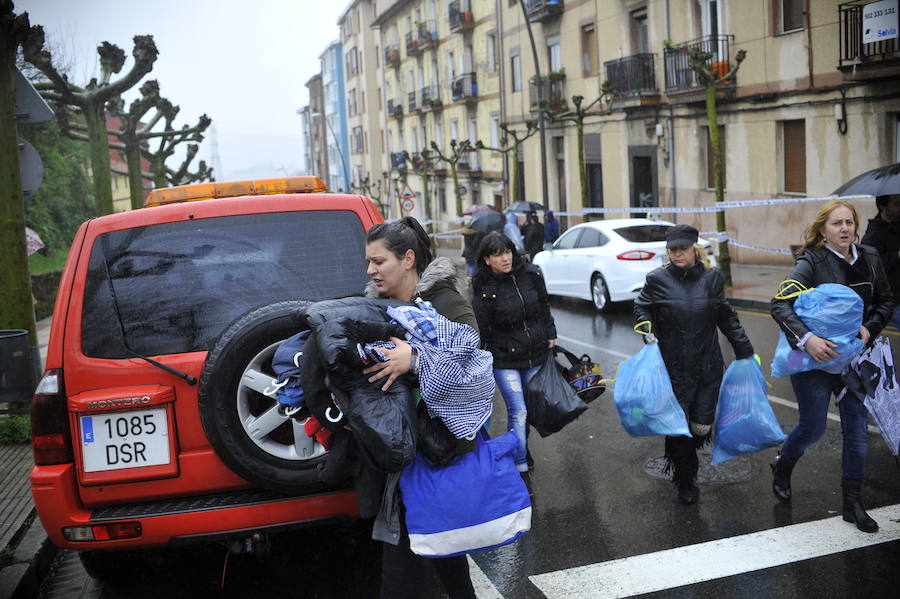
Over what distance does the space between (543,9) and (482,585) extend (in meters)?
29.5

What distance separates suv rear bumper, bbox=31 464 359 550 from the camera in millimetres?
3820

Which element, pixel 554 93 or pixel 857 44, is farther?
pixel 554 93

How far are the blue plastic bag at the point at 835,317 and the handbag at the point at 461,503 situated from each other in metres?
2.54

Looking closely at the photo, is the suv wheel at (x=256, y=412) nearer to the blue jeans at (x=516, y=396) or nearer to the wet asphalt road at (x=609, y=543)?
the wet asphalt road at (x=609, y=543)

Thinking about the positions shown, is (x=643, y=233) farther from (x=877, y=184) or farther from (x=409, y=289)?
(x=409, y=289)

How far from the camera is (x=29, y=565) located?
4770 millimetres

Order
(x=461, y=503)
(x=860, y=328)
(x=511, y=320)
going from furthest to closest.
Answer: (x=511, y=320)
(x=860, y=328)
(x=461, y=503)

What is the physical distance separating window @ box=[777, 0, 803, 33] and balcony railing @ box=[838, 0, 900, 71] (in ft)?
6.06

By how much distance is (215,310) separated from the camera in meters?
4.06

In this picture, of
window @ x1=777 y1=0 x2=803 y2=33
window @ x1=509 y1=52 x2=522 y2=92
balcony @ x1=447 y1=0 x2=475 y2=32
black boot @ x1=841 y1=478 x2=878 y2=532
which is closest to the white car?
window @ x1=777 y1=0 x2=803 y2=33

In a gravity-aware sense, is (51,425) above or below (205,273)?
below

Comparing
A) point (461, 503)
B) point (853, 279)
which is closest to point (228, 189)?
point (461, 503)

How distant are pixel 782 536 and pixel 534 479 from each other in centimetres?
175

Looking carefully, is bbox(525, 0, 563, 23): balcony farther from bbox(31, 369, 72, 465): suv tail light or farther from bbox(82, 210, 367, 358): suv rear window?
bbox(31, 369, 72, 465): suv tail light
